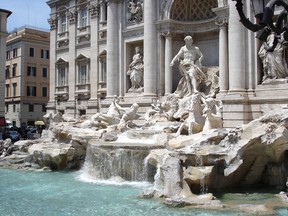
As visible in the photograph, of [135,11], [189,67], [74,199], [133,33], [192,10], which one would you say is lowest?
[74,199]

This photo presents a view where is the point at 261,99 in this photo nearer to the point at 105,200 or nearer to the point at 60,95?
the point at 105,200

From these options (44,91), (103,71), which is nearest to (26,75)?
(44,91)

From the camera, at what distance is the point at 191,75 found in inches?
814

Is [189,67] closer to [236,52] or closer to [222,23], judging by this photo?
[222,23]

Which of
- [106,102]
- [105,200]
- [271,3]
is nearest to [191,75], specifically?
[106,102]

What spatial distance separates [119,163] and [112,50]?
37.5ft

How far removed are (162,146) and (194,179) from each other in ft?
9.39

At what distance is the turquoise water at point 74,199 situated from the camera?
421 inches

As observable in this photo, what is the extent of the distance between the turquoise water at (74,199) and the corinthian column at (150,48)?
8.16 metres

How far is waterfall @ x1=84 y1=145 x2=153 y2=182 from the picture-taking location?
49.0 feet

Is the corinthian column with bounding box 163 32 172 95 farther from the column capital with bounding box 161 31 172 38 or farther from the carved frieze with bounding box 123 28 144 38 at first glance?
the carved frieze with bounding box 123 28 144 38

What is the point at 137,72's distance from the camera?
24156mm

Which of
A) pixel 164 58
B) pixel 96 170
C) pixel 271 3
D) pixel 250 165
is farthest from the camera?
pixel 164 58

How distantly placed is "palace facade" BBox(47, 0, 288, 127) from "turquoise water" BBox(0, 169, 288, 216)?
747cm
